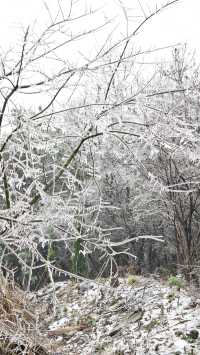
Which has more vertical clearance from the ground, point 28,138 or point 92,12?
point 92,12

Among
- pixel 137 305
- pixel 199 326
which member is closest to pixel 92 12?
pixel 199 326

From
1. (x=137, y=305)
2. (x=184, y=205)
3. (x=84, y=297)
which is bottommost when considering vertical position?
(x=84, y=297)

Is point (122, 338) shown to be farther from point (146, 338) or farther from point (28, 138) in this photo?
point (28, 138)

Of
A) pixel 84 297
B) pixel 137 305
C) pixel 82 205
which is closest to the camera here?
pixel 82 205

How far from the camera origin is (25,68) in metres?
3.31

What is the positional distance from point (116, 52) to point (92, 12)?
480 millimetres

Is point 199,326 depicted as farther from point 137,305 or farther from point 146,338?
point 137,305

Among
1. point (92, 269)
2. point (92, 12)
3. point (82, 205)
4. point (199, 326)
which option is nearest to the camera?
point (92, 12)

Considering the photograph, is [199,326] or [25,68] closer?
[25,68]

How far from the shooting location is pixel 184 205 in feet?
34.0

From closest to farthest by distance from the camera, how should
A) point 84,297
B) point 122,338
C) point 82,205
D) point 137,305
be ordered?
point 82,205, point 122,338, point 137,305, point 84,297

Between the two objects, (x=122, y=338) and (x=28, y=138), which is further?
(x=122, y=338)

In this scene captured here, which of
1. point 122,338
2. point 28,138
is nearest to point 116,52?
point 28,138

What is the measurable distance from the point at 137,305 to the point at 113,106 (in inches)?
210
